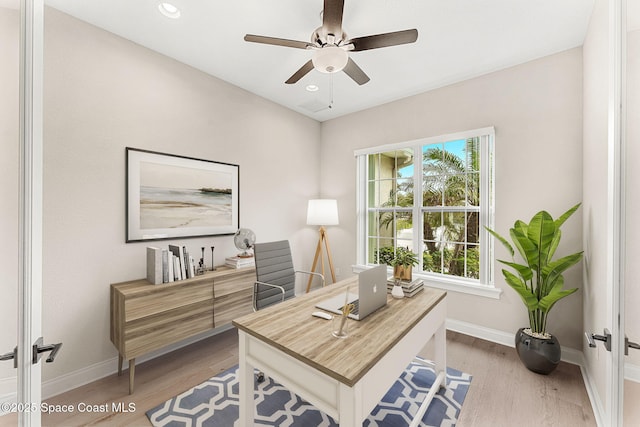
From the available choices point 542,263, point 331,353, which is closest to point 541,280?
point 542,263

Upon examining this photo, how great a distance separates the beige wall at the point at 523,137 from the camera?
238 cm

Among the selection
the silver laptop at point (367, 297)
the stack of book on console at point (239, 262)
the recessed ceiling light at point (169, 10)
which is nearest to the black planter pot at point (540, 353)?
the silver laptop at point (367, 297)

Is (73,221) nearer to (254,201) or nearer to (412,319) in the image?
(254,201)

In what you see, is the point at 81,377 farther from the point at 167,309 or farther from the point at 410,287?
the point at 410,287

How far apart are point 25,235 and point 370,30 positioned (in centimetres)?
Answer: 249

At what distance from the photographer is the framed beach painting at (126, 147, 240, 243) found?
7.77 ft

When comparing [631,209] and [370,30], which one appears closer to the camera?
[631,209]

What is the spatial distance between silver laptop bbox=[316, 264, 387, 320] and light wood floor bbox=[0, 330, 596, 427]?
3.40ft

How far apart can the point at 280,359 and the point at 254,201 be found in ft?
7.78

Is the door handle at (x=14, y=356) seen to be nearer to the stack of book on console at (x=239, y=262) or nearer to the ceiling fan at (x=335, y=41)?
the ceiling fan at (x=335, y=41)

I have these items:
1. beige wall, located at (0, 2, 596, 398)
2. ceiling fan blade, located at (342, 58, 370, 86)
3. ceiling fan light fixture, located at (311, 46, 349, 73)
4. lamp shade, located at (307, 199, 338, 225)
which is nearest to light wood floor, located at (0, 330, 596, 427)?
beige wall, located at (0, 2, 596, 398)

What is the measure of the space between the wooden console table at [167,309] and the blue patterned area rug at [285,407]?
46cm

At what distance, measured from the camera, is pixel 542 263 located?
2186 mm

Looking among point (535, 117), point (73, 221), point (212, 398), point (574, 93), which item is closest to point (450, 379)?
point (212, 398)
